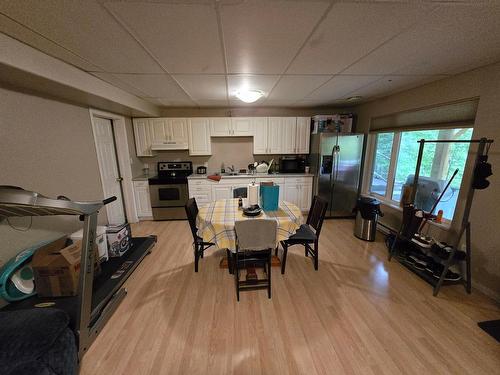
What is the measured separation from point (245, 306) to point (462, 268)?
254 cm

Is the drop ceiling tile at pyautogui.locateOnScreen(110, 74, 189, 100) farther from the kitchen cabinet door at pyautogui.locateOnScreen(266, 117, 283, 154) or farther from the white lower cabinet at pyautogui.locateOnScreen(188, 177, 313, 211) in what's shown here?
the kitchen cabinet door at pyautogui.locateOnScreen(266, 117, 283, 154)

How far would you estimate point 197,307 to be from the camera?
6.32 ft

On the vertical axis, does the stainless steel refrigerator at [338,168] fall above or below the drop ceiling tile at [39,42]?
below

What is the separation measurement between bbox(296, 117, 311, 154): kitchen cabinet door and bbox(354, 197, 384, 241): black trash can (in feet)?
5.61

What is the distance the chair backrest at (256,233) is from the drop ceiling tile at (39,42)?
6.65ft

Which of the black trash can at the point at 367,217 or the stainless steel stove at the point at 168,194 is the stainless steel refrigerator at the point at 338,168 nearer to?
the black trash can at the point at 367,217

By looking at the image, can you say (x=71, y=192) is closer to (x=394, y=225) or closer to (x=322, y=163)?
(x=322, y=163)

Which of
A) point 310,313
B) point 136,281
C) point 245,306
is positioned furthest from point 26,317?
point 310,313

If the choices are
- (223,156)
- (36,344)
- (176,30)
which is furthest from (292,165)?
(36,344)

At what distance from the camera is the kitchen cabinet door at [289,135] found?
13.9 ft

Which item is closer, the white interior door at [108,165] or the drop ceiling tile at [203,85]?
the drop ceiling tile at [203,85]

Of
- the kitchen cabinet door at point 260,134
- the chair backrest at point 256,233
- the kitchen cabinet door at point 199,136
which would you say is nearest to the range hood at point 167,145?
the kitchen cabinet door at point 199,136

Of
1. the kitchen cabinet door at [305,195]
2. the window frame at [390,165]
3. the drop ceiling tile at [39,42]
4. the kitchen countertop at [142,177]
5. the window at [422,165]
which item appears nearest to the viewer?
the drop ceiling tile at [39,42]

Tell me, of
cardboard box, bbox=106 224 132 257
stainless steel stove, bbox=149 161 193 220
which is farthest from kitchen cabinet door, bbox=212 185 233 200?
cardboard box, bbox=106 224 132 257
